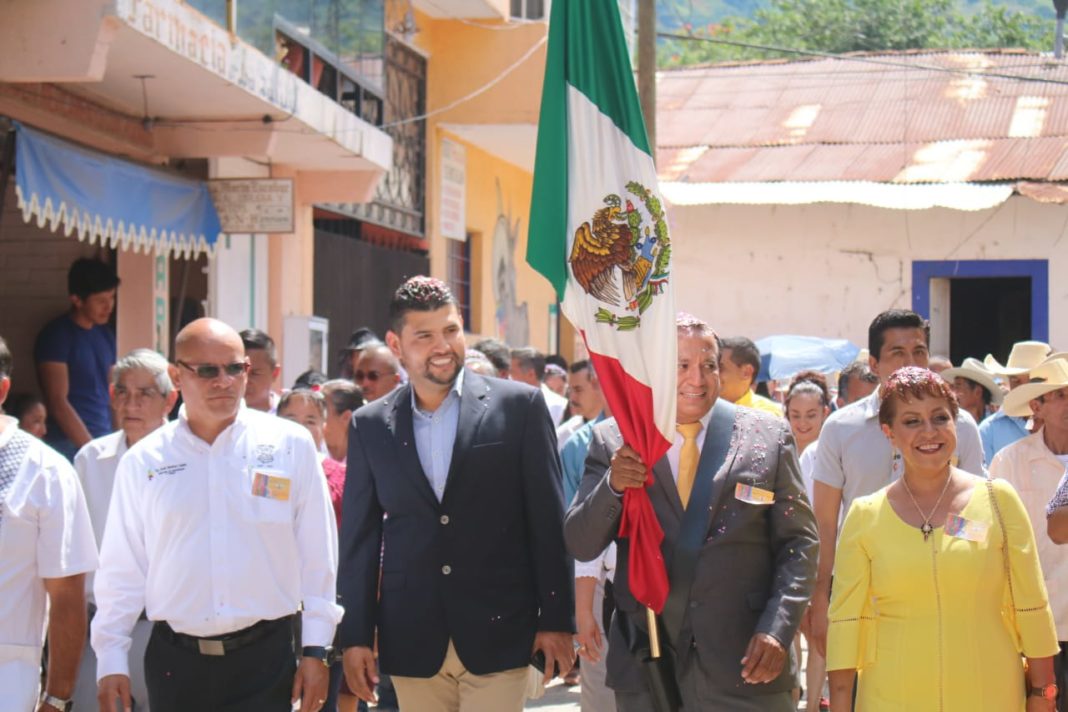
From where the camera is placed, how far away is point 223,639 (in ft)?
16.9

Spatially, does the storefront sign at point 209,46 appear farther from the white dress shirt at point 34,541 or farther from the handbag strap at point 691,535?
the handbag strap at point 691,535

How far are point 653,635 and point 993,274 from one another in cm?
1389

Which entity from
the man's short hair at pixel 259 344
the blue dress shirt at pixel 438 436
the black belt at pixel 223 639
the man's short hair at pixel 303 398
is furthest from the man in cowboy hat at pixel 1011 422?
the black belt at pixel 223 639

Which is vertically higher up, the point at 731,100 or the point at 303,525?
the point at 731,100

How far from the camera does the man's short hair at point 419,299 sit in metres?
5.43

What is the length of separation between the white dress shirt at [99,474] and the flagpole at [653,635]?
2.71 meters

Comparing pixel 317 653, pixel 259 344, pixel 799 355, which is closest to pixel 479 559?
pixel 317 653

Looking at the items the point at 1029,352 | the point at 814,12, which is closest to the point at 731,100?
the point at 1029,352

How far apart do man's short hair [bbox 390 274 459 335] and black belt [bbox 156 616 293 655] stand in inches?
46.5

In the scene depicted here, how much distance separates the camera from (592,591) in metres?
6.13

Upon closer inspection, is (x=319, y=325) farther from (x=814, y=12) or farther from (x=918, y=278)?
(x=814, y=12)

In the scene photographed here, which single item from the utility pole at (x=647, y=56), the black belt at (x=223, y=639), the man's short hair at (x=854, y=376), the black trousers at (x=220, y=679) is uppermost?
the utility pole at (x=647, y=56)

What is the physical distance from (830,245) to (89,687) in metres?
13.4

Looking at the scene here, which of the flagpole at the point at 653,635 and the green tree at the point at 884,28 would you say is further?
the green tree at the point at 884,28
